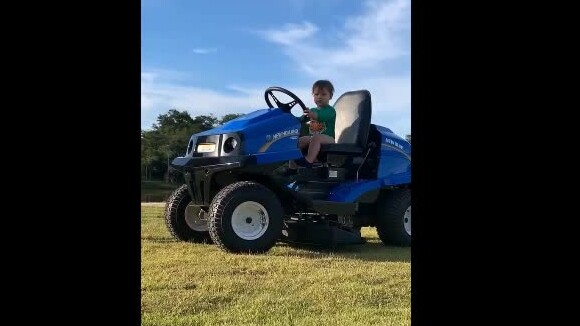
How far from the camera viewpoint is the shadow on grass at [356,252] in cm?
295

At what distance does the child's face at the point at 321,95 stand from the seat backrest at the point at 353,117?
0.66 meters

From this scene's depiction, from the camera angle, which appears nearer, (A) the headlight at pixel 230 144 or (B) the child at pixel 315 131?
(B) the child at pixel 315 131

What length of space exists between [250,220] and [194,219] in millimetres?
474

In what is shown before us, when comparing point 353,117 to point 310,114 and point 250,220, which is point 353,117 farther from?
point 250,220

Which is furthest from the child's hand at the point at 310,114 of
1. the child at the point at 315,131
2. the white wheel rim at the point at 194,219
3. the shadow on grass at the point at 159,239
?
the shadow on grass at the point at 159,239

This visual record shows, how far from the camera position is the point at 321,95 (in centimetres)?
233

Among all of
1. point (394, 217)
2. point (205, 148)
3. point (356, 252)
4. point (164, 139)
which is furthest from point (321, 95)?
point (394, 217)

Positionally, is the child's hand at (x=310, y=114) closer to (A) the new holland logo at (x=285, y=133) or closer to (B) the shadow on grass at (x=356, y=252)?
(A) the new holland logo at (x=285, y=133)
